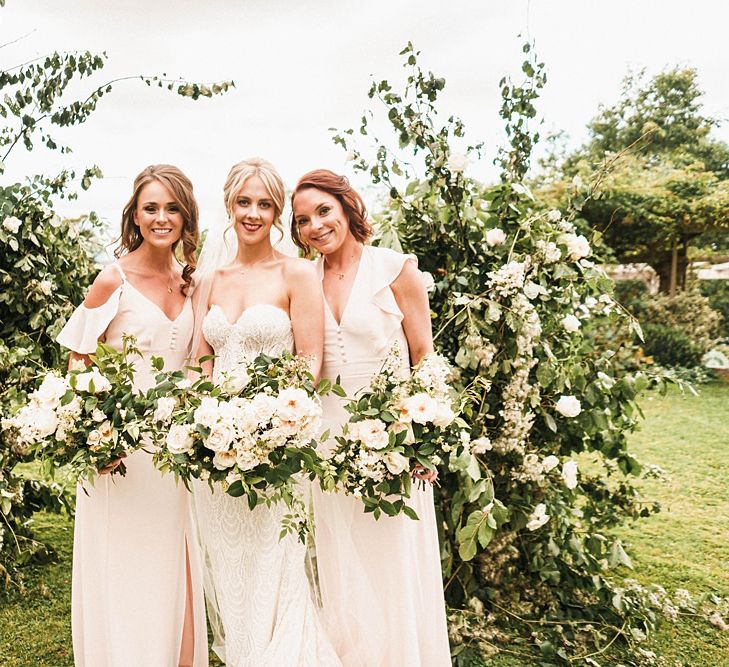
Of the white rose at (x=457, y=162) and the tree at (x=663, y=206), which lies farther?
the tree at (x=663, y=206)

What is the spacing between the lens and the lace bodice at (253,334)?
3.01m

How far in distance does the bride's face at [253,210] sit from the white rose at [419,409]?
1.00 m

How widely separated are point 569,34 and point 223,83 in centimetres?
562

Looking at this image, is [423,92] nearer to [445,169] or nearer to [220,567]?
[445,169]

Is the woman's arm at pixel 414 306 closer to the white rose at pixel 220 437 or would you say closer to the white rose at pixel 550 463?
the white rose at pixel 550 463

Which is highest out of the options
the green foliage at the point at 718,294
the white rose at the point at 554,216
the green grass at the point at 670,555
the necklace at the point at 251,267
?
the green foliage at the point at 718,294

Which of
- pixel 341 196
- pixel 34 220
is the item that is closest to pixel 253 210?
pixel 341 196

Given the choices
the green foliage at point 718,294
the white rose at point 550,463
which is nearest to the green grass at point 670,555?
the white rose at point 550,463

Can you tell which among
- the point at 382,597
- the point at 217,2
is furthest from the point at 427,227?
the point at 217,2

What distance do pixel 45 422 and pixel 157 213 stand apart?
3.31 feet

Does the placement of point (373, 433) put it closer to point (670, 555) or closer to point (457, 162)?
point (457, 162)

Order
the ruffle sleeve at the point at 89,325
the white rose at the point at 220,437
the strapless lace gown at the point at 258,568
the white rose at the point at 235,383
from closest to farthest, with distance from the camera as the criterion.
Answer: the white rose at the point at 220,437, the white rose at the point at 235,383, the strapless lace gown at the point at 258,568, the ruffle sleeve at the point at 89,325

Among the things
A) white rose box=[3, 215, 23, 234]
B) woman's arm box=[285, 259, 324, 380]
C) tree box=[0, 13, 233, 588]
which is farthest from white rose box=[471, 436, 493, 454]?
white rose box=[3, 215, 23, 234]

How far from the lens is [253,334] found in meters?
3.02
